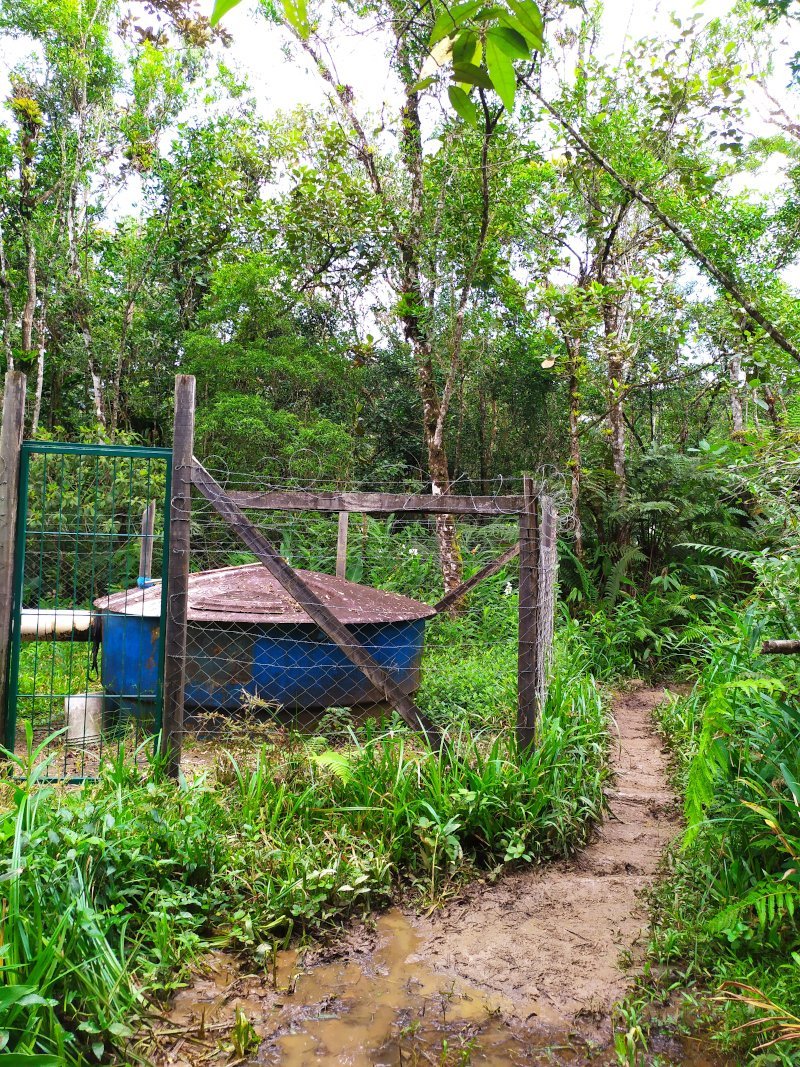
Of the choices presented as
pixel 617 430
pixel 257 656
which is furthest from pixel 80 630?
pixel 617 430

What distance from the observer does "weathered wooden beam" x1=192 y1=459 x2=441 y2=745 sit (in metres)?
3.70

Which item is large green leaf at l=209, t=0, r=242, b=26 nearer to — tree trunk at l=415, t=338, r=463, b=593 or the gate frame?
the gate frame

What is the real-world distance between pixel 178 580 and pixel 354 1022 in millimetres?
2094

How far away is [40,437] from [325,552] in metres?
4.61

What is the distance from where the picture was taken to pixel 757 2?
9.42 feet

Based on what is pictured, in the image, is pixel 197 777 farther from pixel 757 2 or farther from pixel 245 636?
pixel 757 2

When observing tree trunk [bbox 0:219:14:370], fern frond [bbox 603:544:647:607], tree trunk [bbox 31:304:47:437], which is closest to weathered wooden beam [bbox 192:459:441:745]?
fern frond [bbox 603:544:647:607]

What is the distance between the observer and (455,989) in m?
2.64

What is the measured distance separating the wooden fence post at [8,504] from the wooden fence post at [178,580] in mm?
845

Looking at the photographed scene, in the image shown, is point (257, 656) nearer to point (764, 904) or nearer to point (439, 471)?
point (764, 904)

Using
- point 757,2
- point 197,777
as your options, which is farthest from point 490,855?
point 757,2

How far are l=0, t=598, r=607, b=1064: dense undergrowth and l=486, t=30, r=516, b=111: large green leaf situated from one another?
2.30m

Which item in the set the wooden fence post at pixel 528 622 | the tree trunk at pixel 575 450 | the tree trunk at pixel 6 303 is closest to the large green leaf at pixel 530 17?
the wooden fence post at pixel 528 622

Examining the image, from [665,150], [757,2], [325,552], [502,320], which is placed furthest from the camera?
[502,320]
